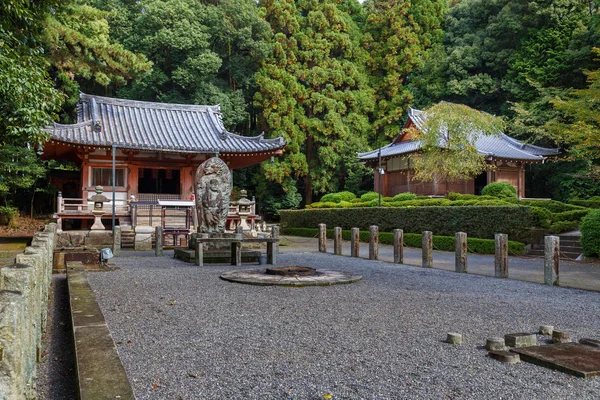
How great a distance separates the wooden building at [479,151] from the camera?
26.8 meters

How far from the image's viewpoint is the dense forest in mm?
28953

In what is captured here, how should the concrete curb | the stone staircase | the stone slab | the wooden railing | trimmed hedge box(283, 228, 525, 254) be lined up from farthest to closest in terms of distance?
the wooden railing < trimmed hedge box(283, 228, 525, 254) < the stone staircase < the stone slab < the concrete curb

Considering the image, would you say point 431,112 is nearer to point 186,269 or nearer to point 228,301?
point 186,269

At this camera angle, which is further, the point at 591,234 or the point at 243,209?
the point at 243,209

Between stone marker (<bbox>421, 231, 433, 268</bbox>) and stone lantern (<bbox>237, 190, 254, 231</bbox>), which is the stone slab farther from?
stone lantern (<bbox>237, 190, 254, 231</bbox>)

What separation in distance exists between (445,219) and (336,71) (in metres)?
18.7

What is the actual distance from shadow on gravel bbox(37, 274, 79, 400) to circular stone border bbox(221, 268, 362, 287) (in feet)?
9.42

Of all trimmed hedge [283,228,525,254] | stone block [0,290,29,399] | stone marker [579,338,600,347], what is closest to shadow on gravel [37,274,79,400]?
stone block [0,290,29,399]

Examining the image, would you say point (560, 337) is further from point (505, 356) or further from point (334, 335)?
point (334, 335)

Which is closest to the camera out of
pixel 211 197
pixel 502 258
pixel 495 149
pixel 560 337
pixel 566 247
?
pixel 560 337

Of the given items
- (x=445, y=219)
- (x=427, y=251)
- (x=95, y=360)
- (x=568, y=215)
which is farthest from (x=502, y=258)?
(x=568, y=215)

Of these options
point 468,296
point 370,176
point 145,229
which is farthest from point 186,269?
point 370,176

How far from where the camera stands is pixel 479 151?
25828mm

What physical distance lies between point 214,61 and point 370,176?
45.4 ft
